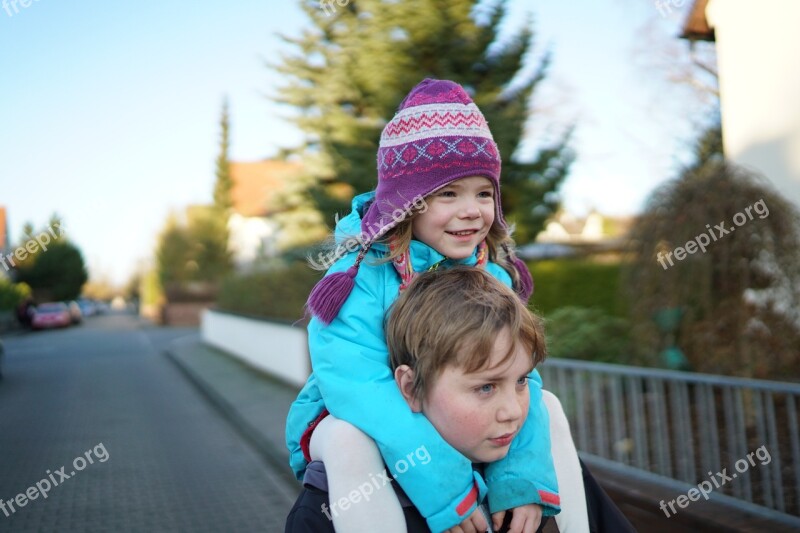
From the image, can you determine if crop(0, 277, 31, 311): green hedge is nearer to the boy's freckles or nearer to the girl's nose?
the girl's nose

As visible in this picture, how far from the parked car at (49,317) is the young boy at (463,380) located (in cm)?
4182

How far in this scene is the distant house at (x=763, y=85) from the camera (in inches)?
351

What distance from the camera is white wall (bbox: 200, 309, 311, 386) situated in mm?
11781

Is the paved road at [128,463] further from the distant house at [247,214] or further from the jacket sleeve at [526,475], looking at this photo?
the distant house at [247,214]

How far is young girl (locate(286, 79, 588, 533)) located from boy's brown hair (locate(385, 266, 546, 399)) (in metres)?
0.09

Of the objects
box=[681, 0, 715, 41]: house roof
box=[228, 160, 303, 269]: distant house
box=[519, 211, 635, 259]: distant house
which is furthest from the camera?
box=[228, 160, 303, 269]: distant house

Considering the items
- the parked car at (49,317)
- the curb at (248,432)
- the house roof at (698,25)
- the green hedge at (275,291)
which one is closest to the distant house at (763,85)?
the house roof at (698,25)

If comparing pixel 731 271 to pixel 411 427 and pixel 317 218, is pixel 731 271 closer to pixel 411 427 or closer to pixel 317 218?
pixel 411 427

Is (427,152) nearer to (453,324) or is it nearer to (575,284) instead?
(453,324)

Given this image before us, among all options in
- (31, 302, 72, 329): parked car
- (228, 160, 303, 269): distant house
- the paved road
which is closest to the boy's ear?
the paved road

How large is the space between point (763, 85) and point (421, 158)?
921cm

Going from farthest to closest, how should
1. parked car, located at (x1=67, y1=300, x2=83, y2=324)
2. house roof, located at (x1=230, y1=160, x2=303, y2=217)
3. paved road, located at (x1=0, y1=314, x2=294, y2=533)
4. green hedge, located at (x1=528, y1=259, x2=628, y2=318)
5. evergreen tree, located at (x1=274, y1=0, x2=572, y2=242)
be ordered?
house roof, located at (x1=230, y1=160, x2=303, y2=217) < parked car, located at (x1=67, y1=300, x2=83, y2=324) < green hedge, located at (x1=528, y1=259, x2=628, y2=318) < evergreen tree, located at (x1=274, y1=0, x2=572, y2=242) < paved road, located at (x1=0, y1=314, x2=294, y2=533)

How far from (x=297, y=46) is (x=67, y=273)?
50645mm

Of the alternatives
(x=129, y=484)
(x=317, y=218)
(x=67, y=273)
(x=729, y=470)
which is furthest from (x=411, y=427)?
(x=67, y=273)
